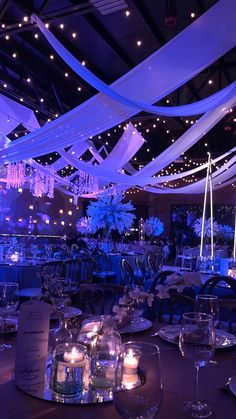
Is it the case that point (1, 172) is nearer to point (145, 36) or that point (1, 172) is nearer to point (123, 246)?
point (123, 246)

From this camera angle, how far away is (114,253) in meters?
9.10

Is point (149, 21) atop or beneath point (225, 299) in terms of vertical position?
atop

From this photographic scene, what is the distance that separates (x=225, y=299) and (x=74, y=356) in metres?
1.42

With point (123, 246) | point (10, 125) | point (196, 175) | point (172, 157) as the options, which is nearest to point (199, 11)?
point (172, 157)

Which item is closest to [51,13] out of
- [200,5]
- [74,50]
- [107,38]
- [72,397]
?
[107,38]

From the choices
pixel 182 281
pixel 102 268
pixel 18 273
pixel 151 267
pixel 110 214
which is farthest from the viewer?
pixel 110 214

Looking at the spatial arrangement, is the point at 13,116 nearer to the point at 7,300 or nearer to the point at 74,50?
the point at 74,50

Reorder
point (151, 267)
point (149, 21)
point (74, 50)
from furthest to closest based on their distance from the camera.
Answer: point (74, 50)
point (151, 267)
point (149, 21)

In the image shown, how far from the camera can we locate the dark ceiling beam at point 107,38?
251 inches

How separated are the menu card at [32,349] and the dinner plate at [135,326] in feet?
2.24

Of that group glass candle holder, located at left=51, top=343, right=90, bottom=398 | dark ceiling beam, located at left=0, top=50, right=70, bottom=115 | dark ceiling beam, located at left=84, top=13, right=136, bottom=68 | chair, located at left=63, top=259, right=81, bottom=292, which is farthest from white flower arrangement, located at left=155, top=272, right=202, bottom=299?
dark ceiling beam, located at left=0, top=50, right=70, bottom=115

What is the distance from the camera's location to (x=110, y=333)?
130 cm

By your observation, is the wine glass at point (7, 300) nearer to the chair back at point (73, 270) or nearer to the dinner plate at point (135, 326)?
the dinner plate at point (135, 326)

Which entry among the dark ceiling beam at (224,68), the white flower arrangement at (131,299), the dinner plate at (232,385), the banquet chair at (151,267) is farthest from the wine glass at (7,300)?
the dark ceiling beam at (224,68)
